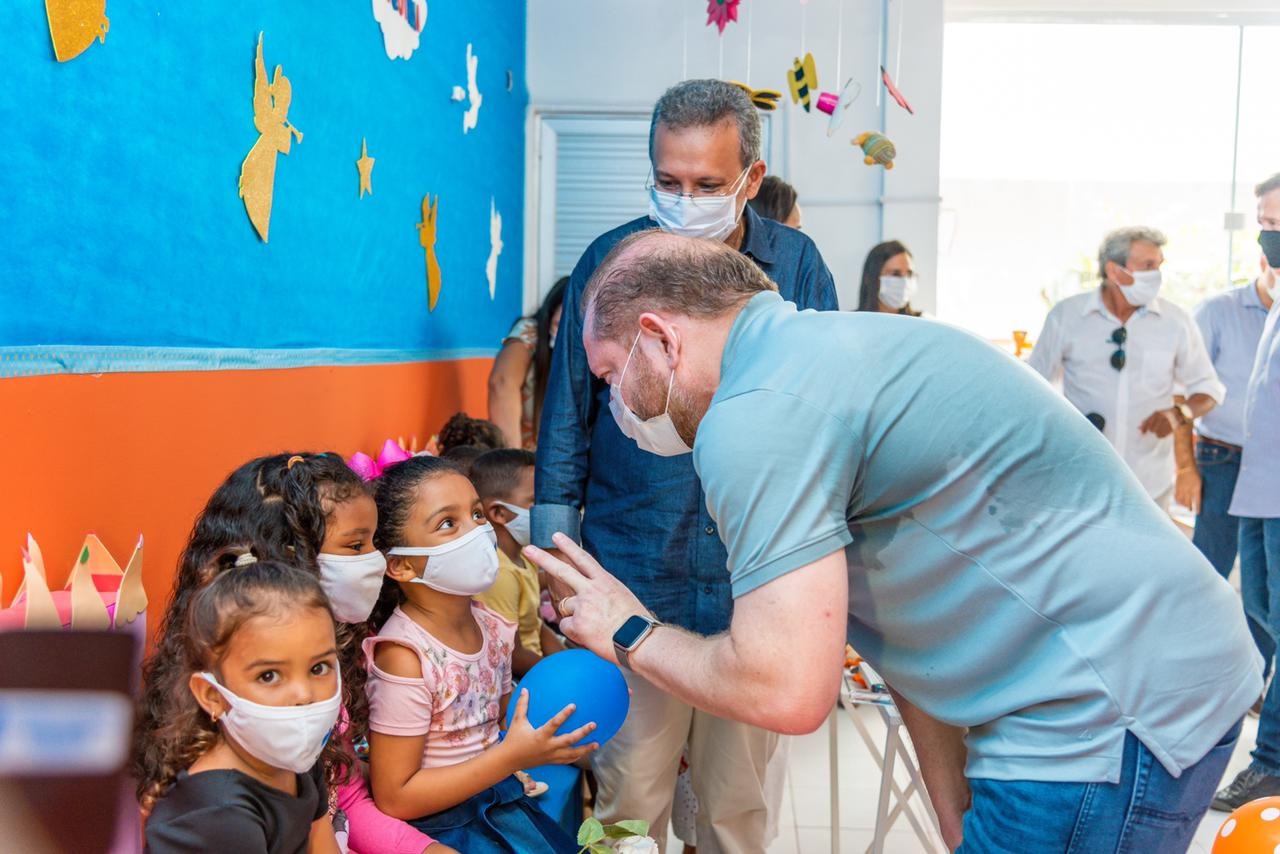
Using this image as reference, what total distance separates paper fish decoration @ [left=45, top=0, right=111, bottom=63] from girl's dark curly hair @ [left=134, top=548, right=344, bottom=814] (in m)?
0.70

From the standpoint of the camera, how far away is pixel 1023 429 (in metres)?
1.20

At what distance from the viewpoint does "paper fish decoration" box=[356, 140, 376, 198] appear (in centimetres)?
284

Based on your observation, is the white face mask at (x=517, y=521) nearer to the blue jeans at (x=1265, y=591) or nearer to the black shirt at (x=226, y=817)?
the black shirt at (x=226, y=817)

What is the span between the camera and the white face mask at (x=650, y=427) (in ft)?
4.56

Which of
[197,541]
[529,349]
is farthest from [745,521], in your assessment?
[529,349]

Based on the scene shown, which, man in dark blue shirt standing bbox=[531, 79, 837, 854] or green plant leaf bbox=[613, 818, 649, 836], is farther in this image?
man in dark blue shirt standing bbox=[531, 79, 837, 854]

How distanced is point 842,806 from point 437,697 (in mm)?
1869

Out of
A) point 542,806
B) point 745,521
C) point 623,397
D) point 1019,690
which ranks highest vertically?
point 623,397

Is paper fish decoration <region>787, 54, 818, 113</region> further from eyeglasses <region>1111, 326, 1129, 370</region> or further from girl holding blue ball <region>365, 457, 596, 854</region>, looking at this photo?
girl holding blue ball <region>365, 457, 596, 854</region>

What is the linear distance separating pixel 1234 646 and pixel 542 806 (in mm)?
1204

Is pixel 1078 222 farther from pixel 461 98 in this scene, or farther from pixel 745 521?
pixel 745 521

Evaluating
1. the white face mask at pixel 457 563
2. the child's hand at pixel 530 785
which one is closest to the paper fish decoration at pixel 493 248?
the white face mask at pixel 457 563

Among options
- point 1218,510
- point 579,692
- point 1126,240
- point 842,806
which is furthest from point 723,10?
point 579,692

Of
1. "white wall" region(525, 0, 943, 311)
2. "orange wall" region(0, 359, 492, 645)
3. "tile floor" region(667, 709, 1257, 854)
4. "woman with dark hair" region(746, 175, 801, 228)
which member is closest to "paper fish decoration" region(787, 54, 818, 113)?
"white wall" region(525, 0, 943, 311)
